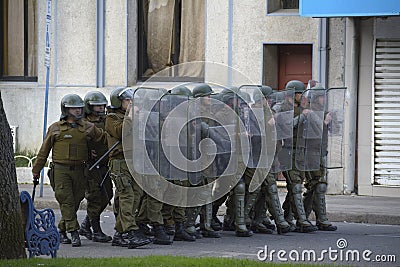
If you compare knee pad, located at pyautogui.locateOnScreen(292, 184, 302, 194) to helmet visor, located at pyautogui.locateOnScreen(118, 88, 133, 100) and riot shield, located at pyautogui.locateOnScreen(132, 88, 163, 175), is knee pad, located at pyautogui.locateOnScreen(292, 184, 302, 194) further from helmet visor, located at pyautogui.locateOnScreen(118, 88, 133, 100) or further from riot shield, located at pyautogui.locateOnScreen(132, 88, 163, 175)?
helmet visor, located at pyautogui.locateOnScreen(118, 88, 133, 100)

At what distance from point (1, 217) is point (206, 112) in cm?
388

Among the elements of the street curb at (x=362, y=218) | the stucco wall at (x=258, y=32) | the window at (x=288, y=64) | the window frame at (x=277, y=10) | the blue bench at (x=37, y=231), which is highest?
the window frame at (x=277, y=10)

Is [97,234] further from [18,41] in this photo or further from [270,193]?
[18,41]

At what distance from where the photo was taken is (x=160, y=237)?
40.7 ft

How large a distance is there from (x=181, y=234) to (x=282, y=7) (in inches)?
282

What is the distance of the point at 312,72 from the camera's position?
60.4ft

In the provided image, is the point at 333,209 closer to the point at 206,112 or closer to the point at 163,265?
the point at 206,112

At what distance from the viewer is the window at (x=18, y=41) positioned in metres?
20.2

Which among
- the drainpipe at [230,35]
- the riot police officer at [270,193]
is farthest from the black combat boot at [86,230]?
the drainpipe at [230,35]

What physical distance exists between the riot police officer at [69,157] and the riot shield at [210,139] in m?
1.13

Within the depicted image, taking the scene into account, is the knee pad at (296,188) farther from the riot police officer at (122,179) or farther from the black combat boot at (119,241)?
the black combat boot at (119,241)

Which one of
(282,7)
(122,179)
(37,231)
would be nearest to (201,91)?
(122,179)

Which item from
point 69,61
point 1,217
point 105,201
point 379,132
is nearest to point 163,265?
point 1,217

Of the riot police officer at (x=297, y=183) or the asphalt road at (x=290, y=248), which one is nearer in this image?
the asphalt road at (x=290, y=248)
